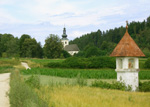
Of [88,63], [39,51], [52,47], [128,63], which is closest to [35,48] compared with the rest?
[39,51]

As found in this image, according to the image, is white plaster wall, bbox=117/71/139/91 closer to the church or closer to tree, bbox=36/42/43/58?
tree, bbox=36/42/43/58

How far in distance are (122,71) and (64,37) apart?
455ft

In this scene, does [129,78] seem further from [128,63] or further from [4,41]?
[4,41]

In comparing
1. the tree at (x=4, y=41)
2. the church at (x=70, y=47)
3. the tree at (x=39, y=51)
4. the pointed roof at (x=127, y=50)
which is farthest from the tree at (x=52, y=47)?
the pointed roof at (x=127, y=50)

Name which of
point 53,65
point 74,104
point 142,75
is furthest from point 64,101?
point 53,65

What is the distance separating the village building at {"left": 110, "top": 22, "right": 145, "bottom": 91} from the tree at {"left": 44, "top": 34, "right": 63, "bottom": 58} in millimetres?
70919

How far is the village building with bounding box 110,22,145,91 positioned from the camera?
53.9 feet

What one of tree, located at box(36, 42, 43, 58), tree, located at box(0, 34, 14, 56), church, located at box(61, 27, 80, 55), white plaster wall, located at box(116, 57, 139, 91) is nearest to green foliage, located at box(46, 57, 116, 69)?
white plaster wall, located at box(116, 57, 139, 91)

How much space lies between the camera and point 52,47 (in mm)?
87500

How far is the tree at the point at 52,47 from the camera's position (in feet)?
288

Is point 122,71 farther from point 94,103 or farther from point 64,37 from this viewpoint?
point 64,37

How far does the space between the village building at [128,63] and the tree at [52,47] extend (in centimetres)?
7092

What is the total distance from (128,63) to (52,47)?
234 feet

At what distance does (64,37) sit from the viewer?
155 m
